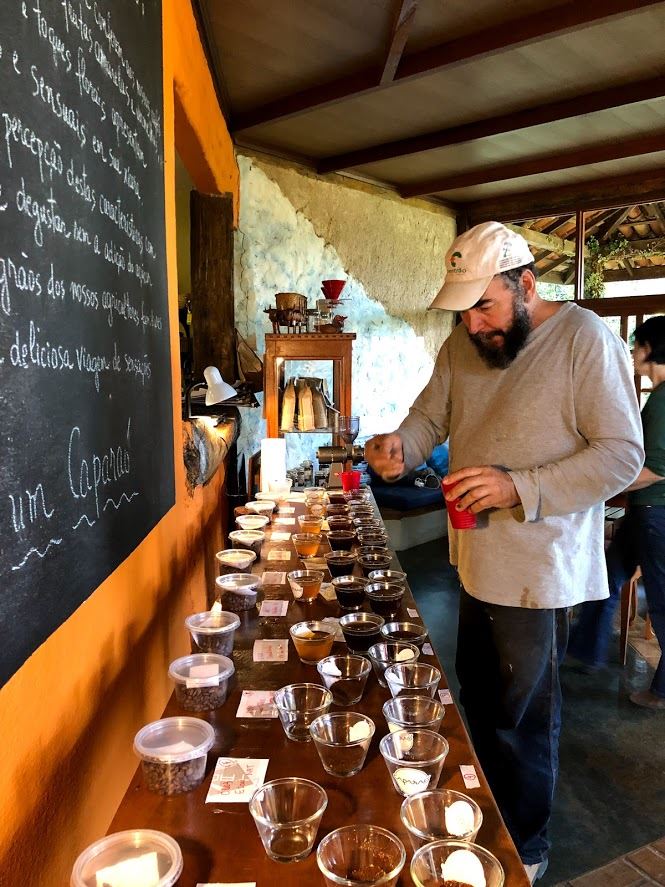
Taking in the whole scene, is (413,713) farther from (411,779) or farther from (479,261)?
(479,261)

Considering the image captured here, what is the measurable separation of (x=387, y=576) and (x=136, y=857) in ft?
3.69

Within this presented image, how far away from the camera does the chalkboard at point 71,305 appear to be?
37.7 inches

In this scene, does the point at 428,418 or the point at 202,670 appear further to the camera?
the point at 428,418

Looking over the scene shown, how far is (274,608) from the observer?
1.83 metres

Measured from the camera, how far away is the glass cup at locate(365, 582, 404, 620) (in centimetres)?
172

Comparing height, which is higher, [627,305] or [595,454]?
[627,305]

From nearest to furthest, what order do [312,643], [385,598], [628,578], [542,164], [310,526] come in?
1. [312,643]
2. [385,598]
3. [310,526]
4. [628,578]
5. [542,164]

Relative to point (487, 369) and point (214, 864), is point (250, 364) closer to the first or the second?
point (487, 369)

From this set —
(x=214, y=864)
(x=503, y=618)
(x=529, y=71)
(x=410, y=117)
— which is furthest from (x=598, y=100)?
(x=214, y=864)

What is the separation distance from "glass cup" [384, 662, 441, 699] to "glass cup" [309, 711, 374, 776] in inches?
4.3

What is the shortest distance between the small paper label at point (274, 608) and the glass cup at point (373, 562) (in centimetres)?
31

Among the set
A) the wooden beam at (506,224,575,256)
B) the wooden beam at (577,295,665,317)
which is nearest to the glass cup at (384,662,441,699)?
the wooden beam at (577,295,665,317)

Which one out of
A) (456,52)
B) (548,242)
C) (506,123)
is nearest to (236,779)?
(456,52)

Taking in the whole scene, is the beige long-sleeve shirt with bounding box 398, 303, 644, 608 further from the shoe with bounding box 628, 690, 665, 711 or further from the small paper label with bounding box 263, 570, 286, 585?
the shoe with bounding box 628, 690, 665, 711
